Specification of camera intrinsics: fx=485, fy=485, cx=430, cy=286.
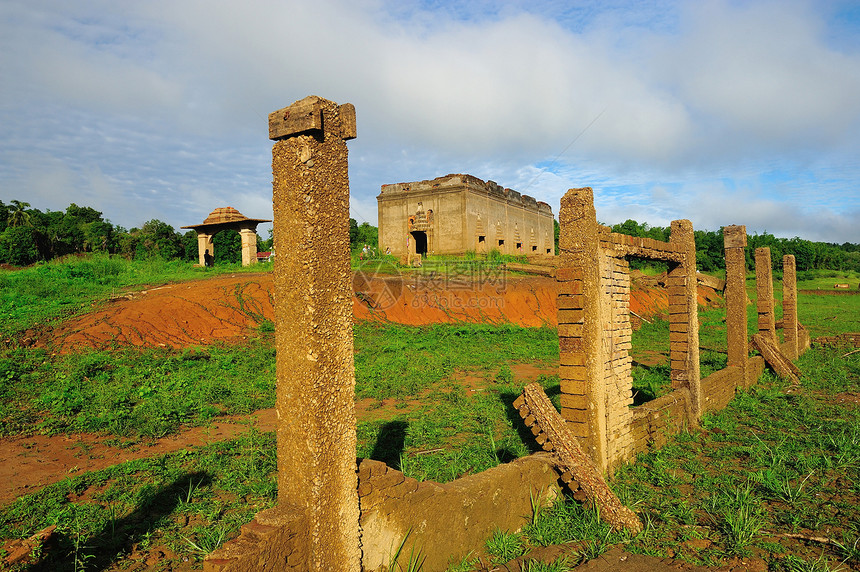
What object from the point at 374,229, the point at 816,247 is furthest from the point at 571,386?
the point at 816,247

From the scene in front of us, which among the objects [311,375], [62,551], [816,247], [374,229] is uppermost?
[374,229]

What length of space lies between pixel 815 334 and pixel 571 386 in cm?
1641

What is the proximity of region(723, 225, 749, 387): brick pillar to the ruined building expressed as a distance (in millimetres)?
16183

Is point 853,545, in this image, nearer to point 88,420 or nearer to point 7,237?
point 88,420

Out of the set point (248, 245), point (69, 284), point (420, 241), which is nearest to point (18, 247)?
point (248, 245)

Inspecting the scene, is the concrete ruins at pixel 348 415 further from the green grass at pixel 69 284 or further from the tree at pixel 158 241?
the tree at pixel 158 241

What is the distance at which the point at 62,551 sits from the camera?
3666 millimetres

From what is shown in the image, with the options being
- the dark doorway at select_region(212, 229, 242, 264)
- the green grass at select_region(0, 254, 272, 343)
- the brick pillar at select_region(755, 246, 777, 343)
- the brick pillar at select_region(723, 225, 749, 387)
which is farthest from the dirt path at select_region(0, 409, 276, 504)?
the dark doorway at select_region(212, 229, 242, 264)

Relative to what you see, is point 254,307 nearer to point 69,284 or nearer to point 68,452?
point 69,284

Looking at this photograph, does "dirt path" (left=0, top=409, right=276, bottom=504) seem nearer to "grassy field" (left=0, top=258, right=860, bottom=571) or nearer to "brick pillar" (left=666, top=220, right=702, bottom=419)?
"grassy field" (left=0, top=258, right=860, bottom=571)

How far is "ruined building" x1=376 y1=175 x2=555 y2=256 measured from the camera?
25250 mm

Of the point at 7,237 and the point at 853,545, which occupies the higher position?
the point at 7,237

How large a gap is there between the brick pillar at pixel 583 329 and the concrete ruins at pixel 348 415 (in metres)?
0.01

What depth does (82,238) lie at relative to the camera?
3644 centimetres
